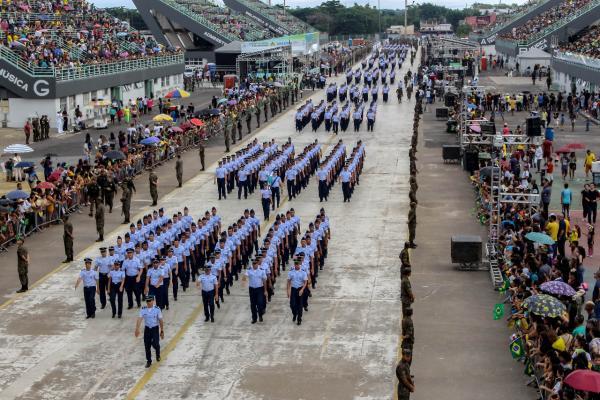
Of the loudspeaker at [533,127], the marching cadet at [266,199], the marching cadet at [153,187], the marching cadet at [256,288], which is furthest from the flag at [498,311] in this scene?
the marching cadet at [153,187]

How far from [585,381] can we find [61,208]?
59.6 feet

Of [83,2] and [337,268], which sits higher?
[83,2]

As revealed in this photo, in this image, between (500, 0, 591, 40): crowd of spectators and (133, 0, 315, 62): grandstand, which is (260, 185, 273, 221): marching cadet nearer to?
(133, 0, 315, 62): grandstand

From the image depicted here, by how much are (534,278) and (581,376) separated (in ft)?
16.7

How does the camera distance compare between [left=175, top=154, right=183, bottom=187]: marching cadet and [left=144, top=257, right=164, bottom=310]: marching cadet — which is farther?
[left=175, top=154, right=183, bottom=187]: marching cadet

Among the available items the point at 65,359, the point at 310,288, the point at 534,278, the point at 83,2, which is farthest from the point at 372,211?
the point at 83,2

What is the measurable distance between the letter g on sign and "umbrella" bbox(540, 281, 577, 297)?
34.6m

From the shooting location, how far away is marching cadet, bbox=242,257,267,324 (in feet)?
57.5

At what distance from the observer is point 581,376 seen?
1151cm

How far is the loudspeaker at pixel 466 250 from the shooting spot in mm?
20828

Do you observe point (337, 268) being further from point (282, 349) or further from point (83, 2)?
Result: point (83, 2)

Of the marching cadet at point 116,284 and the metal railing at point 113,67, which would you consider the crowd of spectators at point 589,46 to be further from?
the marching cadet at point 116,284

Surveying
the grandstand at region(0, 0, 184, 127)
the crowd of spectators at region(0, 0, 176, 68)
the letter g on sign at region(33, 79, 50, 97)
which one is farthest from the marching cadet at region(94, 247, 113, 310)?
the crowd of spectators at region(0, 0, 176, 68)

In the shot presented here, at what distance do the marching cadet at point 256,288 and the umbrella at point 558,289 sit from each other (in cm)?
498
